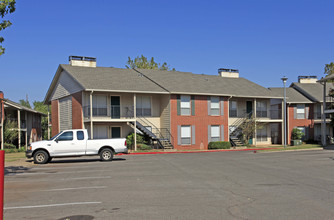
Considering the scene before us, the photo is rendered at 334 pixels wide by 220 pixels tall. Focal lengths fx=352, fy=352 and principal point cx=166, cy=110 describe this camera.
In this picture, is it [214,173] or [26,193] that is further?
[214,173]

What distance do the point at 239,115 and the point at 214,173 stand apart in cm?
2450

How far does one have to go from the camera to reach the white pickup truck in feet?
66.2

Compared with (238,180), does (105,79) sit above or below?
above

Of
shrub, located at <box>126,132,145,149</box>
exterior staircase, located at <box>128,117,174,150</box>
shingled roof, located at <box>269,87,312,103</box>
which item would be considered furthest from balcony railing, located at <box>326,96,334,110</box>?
shrub, located at <box>126,132,145,149</box>

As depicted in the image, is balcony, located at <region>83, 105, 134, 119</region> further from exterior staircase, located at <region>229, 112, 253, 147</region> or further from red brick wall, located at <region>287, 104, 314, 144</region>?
red brick wall, located at <region>287, 104, 314, 144</region>

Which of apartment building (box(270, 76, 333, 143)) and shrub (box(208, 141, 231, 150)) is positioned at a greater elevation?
apartment building (box(270, 76, 333, 143))

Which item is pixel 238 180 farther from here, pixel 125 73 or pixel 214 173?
pixel 125 73

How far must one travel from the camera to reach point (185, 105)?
111 feet

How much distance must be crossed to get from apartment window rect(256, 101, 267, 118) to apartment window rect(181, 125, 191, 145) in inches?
378

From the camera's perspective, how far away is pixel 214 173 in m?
14.8

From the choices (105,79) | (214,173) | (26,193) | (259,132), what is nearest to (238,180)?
(214,173)

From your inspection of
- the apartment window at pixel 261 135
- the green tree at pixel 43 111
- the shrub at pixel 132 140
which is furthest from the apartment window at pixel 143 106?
the green tree at pixel 43 111

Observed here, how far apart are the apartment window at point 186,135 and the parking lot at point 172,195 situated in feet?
60.0

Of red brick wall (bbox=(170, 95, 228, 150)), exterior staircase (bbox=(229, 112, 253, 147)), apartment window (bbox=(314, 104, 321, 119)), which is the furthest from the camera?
apartment window (bbox=(314, 104, 321, 119))
